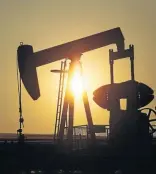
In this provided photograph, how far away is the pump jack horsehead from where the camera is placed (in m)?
16.5

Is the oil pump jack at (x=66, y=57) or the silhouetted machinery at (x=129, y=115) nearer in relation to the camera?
the silhouetted machinery at (x=129, y=115)

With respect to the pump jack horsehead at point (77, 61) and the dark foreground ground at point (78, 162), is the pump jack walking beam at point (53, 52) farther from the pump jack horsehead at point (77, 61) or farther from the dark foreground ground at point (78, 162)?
the dark foreground ground at point (78, 162)

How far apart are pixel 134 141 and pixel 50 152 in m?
3.28

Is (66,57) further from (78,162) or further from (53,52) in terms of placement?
(78,162)

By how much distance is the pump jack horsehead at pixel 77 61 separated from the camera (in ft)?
54.0

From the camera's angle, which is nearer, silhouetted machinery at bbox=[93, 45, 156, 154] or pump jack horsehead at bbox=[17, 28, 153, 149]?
silhouetted machinery at bbox=[93, 45, 156, 154]

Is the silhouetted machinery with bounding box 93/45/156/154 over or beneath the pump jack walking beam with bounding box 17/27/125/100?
beneath

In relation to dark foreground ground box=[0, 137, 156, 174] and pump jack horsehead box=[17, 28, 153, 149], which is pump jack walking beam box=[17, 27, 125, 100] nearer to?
pump jack horsehead box=[17, 28, 153, 149]

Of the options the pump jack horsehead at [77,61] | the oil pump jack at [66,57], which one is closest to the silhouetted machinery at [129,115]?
the pump jack horsehead at [77,61]

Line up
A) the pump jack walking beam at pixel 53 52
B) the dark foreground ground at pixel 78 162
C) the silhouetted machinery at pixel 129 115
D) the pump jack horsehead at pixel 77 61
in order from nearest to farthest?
1. the dark foreground ground at pixel 78 162
2. the silhouetted machinery at pixel 129 115
3. the pump jack horsehead at pixel 77 61
4. the pump jack walking beam at pixel 53 52

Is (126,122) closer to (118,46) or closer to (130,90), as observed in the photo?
(130,90)

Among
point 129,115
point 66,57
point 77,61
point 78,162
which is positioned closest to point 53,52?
point 66,57

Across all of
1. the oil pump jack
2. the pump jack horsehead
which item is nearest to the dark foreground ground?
the pump jack horsehead

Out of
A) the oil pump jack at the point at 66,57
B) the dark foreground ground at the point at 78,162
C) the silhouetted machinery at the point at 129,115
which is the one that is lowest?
the dark foreground ground at the point at 78,162
